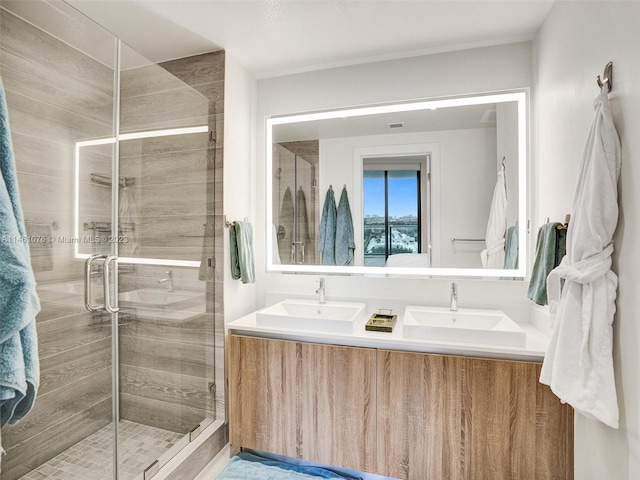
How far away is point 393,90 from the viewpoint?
7.14 ft

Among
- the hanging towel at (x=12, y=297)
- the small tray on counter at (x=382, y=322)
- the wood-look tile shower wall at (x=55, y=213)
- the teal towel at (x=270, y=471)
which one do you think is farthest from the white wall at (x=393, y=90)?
the hanging towel at (x=12, y=297)

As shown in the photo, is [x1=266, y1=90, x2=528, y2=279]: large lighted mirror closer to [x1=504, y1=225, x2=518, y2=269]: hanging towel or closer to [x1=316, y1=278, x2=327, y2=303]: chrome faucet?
[x1=504, y1=225, x2=518, y2=269]: hanging towel

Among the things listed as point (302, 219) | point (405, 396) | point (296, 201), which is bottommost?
point (405, 396)

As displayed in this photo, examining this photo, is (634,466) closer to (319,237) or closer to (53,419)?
(319,237)

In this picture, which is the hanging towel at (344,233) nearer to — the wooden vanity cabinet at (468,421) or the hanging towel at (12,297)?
the wooden vanity cabinet at (468,421)

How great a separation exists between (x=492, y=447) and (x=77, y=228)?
81.8 inches

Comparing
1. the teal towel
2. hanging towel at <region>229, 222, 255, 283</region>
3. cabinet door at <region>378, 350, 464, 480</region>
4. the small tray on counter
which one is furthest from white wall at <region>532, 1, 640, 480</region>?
hanging towel at <region>229, 222, 255, 283</region>

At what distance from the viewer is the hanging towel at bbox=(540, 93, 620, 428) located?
109 centimetres

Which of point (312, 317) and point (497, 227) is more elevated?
point (497, 227)

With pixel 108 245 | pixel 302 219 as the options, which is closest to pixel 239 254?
pixel 302 219

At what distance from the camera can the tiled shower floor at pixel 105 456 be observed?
1455 mm

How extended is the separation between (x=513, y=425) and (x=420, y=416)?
1.34 feet

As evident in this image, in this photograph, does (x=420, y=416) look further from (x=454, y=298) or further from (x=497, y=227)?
(x=497, y=227)

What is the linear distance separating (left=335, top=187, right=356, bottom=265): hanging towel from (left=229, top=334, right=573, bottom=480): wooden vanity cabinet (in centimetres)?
69
